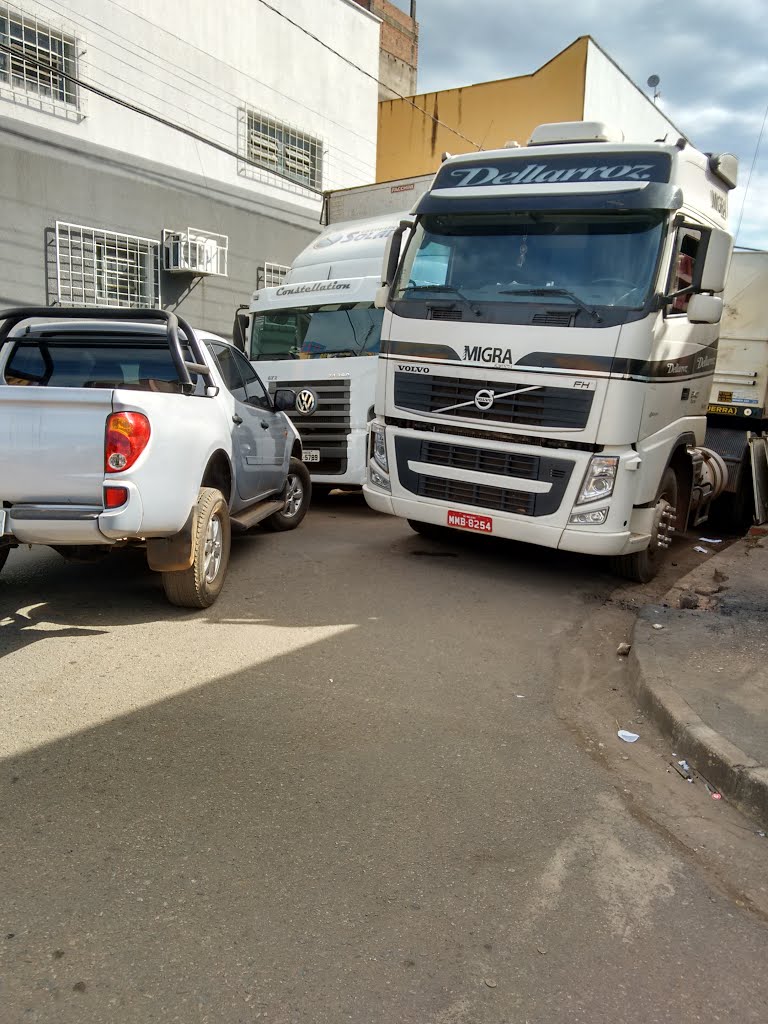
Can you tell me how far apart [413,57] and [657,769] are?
33.8 m

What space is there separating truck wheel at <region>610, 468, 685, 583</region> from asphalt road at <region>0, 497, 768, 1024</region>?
1.79m

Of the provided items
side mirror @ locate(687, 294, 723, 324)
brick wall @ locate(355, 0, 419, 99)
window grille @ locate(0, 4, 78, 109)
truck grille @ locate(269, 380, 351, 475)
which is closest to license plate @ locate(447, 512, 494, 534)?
side mirror @ locate(687, 294, 723, 324)

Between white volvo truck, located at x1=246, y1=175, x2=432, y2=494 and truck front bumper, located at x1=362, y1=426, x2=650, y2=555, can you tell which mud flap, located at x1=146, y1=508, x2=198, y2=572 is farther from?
white volvo truck, located at x1=246, y1=175, x2=432, y2=494

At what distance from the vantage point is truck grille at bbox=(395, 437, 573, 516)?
6.22 metres

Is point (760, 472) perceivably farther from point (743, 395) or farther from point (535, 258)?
point (535, 258)

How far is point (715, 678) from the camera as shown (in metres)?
4.48

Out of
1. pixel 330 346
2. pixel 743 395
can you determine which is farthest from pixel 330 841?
pixel 743 395


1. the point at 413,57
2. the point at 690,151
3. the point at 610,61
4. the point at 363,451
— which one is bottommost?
the point at 363,451

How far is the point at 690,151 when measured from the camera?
665 cm

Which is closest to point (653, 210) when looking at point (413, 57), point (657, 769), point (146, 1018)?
point (657, 769)

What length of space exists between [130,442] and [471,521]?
3.00 m

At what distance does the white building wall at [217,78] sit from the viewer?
509 inches

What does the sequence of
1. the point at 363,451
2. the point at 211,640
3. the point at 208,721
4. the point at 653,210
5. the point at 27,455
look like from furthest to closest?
the point at 363,451 → the point at 653,210 → the point at 211,640 → the point at 27,455 → the point at 208,721

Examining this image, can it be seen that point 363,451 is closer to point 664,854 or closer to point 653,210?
point 653,210
